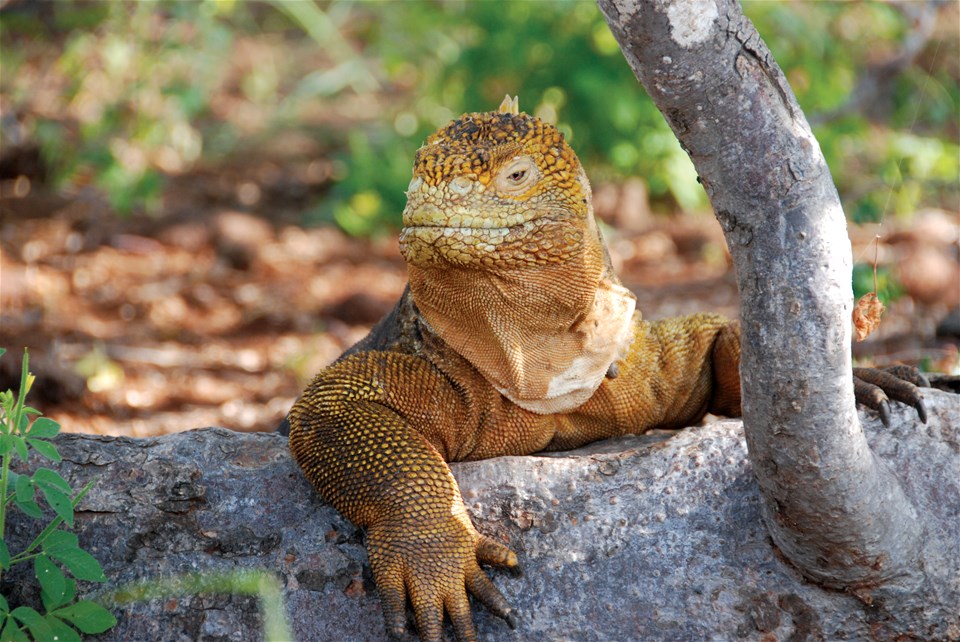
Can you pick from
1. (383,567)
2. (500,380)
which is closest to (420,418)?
(500,380)

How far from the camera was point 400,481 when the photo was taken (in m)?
3.71

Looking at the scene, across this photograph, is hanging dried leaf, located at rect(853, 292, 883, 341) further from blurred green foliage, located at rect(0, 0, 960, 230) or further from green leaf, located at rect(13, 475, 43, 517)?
blurred green foliage, located at rect(0, 0, 960, 230)

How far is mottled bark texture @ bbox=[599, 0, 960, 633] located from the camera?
9.04 feet

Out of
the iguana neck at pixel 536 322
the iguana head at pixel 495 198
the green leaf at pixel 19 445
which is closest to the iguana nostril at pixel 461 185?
the iguana head at pixel 495 198

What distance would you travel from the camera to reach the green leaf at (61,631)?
3.25 m

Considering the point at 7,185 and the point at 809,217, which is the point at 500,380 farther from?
the point at 7,185

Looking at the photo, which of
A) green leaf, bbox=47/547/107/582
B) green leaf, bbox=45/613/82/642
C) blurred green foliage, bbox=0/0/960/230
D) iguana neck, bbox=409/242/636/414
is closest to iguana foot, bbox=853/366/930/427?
iguana neck, bbox=409/242/636/414

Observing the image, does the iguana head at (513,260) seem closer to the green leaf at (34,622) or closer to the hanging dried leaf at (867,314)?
the hanging dried leaf at (867,314)

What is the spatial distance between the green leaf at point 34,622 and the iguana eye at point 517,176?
1964 millimetres

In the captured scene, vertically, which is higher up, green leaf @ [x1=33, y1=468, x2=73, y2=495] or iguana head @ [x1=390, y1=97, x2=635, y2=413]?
iguana head @ [x1=390, y1=97, x2=635, y2=413]

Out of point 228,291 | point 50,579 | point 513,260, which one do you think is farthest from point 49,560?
point 228,291

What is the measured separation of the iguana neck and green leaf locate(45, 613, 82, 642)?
1.59m

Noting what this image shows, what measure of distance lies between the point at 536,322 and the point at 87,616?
176 cm

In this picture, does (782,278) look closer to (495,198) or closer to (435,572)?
(495,198)
